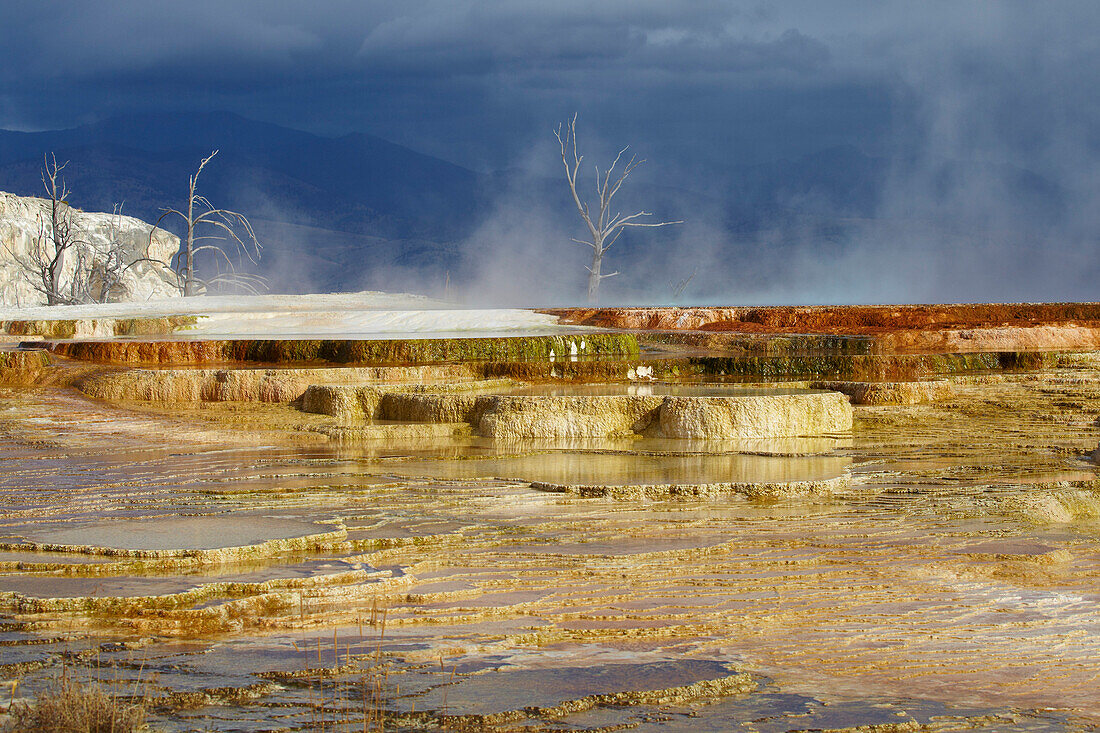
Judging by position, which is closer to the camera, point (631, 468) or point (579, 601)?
point (579, 601)

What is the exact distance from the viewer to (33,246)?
36.3m

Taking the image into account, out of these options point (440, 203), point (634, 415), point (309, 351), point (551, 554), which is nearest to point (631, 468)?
point (634, 415)

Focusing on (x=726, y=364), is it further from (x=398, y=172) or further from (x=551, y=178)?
(x=398, y=172)

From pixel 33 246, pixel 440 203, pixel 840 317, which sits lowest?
pixel 840 317

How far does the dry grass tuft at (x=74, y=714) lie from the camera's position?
8.02ft

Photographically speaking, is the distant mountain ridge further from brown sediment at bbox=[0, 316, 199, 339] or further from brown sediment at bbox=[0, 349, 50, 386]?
brown sediment at bbox=[0, 349, 50, 386]

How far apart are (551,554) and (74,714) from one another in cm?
234

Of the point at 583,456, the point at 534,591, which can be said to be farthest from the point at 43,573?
the point at 583,456

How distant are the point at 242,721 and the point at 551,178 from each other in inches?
3577

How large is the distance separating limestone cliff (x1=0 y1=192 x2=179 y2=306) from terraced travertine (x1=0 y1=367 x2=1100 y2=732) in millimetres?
29719

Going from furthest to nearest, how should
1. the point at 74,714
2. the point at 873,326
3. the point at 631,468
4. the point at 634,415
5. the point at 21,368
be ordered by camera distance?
the point at 873,326 → the point at 21,368 → the point at 634,415 → the point at 631,468 → the point at 74,714

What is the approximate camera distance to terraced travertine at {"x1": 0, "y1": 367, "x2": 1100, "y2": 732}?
294 cm

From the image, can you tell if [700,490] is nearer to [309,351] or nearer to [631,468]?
[631,468]

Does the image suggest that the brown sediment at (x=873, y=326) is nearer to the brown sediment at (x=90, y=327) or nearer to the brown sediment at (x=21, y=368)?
the brown sediment at (x=90, y=327)
